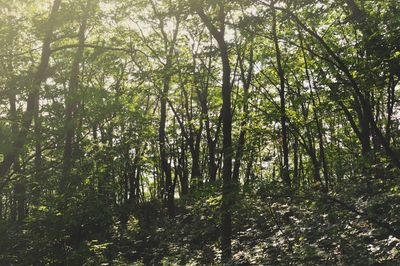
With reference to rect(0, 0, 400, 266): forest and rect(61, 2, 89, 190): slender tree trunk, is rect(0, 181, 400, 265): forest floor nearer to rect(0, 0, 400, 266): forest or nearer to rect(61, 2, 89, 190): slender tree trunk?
rect(0, 0, 400, 266): forest

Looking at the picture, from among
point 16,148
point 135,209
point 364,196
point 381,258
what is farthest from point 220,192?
point 135,209

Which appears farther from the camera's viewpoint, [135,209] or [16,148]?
[135,209]

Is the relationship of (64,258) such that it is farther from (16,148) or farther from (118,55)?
(118,55)

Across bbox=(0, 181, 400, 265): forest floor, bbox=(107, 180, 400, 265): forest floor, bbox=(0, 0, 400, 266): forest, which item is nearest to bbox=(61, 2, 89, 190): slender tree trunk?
bbox=(0, 0, 400, 266): forest

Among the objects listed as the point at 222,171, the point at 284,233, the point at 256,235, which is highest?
the point at 222,171

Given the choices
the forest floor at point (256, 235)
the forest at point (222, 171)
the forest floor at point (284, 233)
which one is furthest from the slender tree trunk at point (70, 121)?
the forest floor at point (284, 233)

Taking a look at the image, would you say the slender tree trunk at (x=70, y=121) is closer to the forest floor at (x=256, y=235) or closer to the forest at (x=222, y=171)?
the forest at (x=222, y=171)

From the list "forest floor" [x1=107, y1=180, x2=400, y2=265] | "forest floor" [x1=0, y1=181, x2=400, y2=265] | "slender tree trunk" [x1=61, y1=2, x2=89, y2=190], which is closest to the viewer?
"forest floor" [x1=107, y1=180, x2=400, y2=265]

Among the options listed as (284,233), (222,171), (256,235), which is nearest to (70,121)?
(222,171)

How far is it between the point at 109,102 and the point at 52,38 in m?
3.16

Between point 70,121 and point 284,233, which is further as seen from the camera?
point 70,121

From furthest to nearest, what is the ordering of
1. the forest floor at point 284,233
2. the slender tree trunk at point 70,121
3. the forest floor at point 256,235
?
the slender tree trunk at point 70,121
the forest floor at point 256,235
the forest floor at point 284,233

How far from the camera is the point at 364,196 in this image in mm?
10867

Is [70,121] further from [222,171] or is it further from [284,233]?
[284,233]
